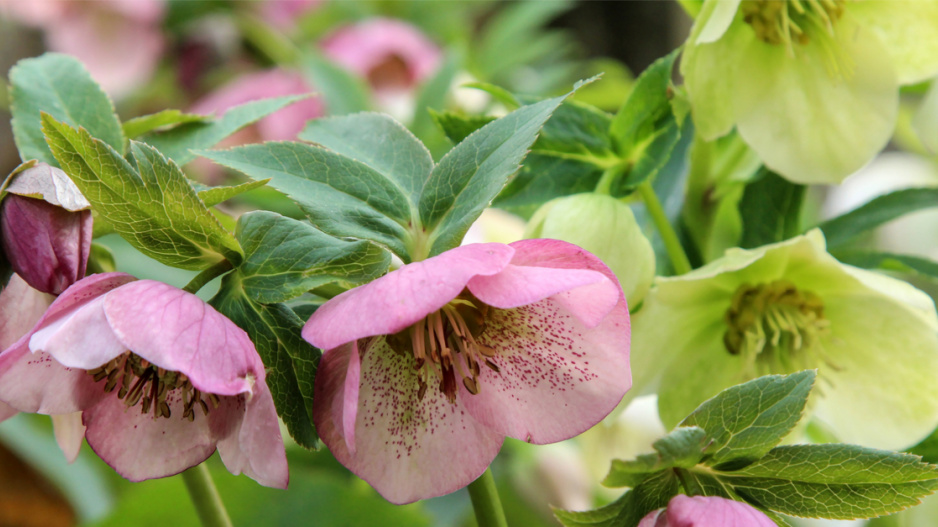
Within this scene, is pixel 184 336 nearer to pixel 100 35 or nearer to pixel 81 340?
pixel 81 340

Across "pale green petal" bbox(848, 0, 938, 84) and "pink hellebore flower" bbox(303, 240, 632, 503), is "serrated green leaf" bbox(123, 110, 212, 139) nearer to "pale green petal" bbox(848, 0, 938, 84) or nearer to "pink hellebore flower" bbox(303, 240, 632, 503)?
"pink hellebore flower" bbox(303, 240, 632, 503)

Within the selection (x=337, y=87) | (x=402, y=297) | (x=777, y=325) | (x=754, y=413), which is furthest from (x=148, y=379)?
(x=337, y=87)

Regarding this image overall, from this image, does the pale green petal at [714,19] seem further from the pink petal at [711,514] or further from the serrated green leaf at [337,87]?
the serrated green leaf at [337,87]

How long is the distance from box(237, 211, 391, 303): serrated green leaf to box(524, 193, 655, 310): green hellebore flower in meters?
0.10

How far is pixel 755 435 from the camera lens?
0.93ft

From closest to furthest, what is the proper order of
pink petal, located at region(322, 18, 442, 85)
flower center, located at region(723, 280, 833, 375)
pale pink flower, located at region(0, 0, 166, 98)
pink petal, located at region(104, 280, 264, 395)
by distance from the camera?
pink petal, located at region(104, 280, 264, 395), flower center, located at region(723, 280, 833, 375), pink petal, located at region(322, 18, 442, 85), pale pink flower, located at region(0, 0, 166, 98)

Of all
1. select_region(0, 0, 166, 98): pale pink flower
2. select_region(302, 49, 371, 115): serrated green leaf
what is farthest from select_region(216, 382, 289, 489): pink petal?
select_region(0, 0, 166, 98): pale pink flower

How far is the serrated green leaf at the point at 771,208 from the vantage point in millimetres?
447

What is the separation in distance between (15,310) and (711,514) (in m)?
0.25

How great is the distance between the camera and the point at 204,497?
0.33m

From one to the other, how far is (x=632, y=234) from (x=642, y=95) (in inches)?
3.0

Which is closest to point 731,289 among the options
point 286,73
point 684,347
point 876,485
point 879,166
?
point 684,347

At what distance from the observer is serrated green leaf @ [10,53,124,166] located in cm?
33

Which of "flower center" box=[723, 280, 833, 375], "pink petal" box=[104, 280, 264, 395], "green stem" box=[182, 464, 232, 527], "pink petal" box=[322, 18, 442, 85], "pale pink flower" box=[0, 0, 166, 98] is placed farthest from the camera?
"pale pink flower" box=[0, 0, 166, 98]
